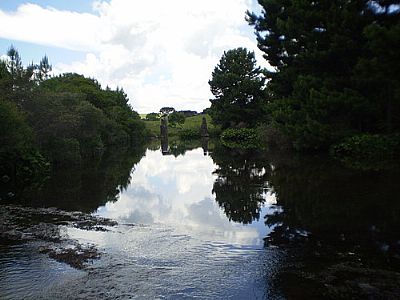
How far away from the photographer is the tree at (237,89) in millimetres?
63312

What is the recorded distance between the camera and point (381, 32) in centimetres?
1888

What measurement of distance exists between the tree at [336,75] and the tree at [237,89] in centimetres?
3153

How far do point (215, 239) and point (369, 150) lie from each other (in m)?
18.6

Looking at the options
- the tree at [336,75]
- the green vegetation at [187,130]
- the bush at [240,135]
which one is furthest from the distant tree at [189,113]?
the tree at [336,75]

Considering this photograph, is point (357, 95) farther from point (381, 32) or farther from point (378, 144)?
point (381, 32)

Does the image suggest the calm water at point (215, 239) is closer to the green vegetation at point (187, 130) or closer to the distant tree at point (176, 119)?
the green vegetation at point (187, 130)

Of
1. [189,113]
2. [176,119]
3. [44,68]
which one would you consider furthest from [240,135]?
[189,113]

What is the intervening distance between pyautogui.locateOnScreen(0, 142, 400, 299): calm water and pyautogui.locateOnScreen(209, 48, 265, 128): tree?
4617cm

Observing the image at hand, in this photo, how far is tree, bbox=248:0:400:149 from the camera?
78.3ft

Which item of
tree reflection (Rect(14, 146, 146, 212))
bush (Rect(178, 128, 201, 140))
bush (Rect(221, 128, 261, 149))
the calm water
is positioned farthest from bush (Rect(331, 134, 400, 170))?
bush (Rect(178, 128, 201, 140))

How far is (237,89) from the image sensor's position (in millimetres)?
63250

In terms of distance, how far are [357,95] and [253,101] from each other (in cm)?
4084

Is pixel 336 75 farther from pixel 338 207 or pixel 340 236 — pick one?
pixel 340 236

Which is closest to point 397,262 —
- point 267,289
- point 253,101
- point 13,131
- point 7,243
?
point 267,289
